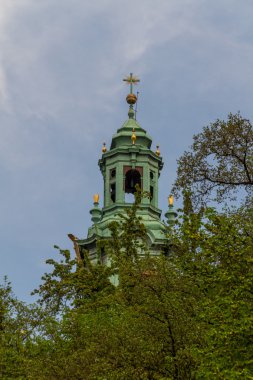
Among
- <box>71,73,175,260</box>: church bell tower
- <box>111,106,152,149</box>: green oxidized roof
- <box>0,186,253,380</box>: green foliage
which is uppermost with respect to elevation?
<box>111,106,152,149</box>: green oxidized roof

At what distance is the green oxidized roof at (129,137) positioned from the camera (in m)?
76.1

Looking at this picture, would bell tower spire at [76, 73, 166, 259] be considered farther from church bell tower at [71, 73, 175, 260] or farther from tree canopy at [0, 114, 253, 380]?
tree canopy at [0, 114, 253, 380]

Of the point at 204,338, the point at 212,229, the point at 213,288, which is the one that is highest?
the point at 212,229

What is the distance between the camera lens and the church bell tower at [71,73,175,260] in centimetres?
7212

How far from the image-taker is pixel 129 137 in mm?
76125

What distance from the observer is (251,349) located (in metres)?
24.5

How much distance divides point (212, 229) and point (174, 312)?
124 inches

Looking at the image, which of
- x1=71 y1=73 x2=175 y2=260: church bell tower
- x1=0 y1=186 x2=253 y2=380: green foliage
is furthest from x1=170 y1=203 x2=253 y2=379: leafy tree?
x1=71 y1=73 x2=175 y2=260: church bell tower

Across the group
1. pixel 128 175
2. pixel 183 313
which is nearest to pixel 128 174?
pixel 128 175

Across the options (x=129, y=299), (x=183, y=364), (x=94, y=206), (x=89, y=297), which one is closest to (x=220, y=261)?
(x=183, y=364)

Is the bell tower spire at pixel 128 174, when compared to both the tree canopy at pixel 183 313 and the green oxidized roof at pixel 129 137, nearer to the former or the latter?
the green oxidized roof at pixel 129 137

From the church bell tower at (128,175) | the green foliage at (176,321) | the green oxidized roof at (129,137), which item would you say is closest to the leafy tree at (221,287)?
the green foliage at (176,321)

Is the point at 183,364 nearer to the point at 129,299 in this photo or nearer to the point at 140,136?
the point at 129,299

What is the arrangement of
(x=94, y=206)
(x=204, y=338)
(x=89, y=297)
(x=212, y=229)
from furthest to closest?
(x=94, y=206) → (x=89, y=297) → (x=212, y=229) → (x=204, y=338)
